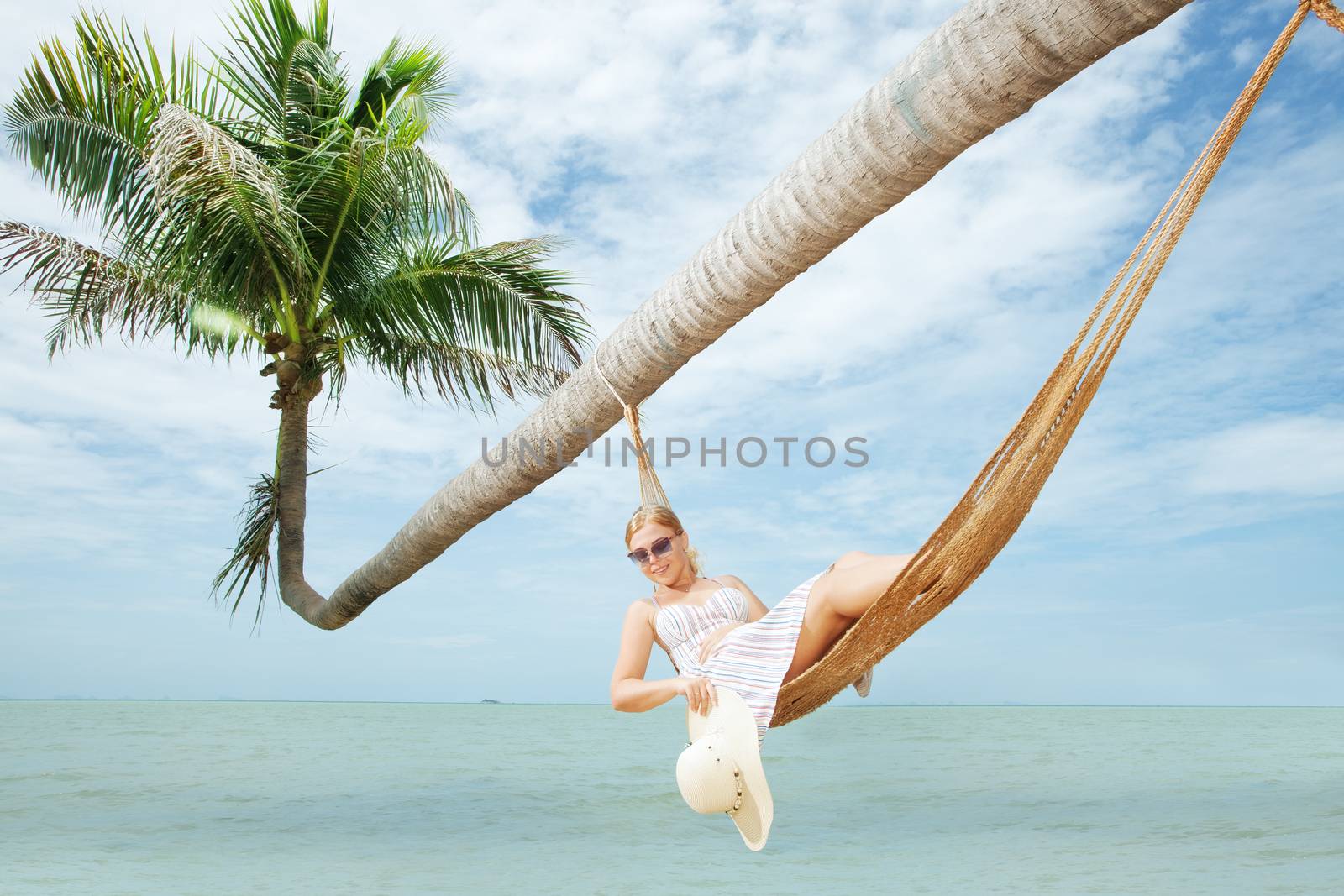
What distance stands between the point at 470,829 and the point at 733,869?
330cm

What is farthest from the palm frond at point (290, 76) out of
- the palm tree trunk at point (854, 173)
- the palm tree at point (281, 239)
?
the palm tree trunk at point (854, 173)

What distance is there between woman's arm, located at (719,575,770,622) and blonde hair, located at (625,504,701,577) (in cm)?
8

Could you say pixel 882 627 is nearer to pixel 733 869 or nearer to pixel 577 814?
pixel 733 869

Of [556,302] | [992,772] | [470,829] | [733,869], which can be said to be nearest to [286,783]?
[470,829]

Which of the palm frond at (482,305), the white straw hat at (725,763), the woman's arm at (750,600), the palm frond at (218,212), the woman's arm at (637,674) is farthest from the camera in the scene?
the palm frond at (482,305)

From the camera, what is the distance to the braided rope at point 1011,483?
1785 millimetres

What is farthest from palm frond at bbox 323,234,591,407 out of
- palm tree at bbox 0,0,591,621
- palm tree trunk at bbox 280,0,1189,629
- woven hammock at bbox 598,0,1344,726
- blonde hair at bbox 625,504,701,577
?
woven hammock at bbox 598,0,1344,726

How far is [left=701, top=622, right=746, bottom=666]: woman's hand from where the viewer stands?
2.20m

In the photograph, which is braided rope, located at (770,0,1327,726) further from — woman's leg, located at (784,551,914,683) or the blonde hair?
the blonde hair

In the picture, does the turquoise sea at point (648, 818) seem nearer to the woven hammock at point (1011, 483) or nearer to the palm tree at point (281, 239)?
the palm tree at point (281, 239)

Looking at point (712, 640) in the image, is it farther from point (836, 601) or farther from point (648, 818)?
point (648, 818)

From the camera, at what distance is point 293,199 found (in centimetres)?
468

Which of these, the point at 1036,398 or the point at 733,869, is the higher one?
the point at 1036,398

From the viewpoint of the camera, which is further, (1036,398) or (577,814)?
(577,814)
